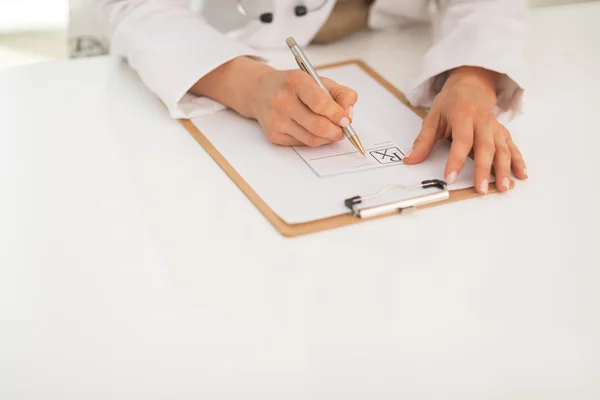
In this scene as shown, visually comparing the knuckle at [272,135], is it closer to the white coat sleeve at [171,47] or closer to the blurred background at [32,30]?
the white coat sleeve at [171,47]

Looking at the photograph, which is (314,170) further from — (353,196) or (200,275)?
(200,275)

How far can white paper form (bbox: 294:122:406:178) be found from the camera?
0.68 m

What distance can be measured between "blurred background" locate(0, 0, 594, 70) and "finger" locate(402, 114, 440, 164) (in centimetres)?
129

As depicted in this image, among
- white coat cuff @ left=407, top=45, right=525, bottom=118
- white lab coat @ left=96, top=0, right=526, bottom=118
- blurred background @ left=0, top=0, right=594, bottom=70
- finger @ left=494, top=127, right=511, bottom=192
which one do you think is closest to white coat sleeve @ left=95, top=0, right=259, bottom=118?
white lab coat @ left=96, top=0, right=526, bottom=118

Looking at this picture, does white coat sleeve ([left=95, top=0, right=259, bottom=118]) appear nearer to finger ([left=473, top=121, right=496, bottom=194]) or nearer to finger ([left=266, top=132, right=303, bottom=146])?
finger ([left=266, top=132, right=303, bottom=146])

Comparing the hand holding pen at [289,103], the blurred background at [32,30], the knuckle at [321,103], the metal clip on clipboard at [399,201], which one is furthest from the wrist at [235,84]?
the blurred background at [32,30]

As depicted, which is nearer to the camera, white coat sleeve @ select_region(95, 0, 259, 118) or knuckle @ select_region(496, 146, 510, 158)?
knuckle @ select_region(496, 146, 510, 158)

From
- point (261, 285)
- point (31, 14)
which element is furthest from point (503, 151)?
point (31, 14)

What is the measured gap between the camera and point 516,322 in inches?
20.3

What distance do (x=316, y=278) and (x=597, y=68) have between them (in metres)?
0.57

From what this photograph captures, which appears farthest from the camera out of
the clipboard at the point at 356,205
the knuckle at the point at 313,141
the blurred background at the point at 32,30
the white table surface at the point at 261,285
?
the blurred background at the point at 32,30

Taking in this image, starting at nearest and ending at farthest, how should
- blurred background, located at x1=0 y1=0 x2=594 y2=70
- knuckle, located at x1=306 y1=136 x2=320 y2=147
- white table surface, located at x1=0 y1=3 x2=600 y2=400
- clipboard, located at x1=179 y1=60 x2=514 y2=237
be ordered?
white table surface, located at x1=0 y1=3 x2=600 y2=400 → clipboard, located at x1=179 y1=60 x2=514 y2=237 → knuckle, located at x1=306 y1=136 x2=320 y2=147 → blurred background, located at x1=0 y1=0 x2=594 y2=70

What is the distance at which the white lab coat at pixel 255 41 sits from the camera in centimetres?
80

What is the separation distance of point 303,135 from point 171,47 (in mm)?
236
